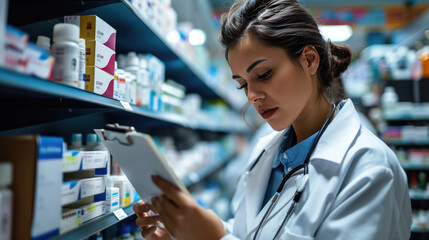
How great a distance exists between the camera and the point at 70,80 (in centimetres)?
104

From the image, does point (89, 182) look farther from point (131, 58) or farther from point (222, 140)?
point (222, 140)

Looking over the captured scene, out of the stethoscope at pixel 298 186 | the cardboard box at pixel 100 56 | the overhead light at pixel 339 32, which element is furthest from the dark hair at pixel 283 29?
the overhead light at pixel 339 32

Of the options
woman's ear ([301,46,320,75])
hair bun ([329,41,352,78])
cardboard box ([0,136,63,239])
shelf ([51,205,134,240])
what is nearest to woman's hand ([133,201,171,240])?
shelf ([51,205,134,240])

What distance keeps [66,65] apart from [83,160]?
0.37 meters

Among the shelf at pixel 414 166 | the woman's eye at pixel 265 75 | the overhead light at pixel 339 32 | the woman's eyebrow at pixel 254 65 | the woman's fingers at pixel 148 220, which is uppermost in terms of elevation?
the overhead light at pixel 339 32

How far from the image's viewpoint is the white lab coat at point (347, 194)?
1.20 metres

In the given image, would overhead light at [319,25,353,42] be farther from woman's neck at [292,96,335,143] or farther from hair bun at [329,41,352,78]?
woman's neck at [292,96,335,143]

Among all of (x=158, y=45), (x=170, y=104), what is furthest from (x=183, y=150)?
(x=158, y=45)

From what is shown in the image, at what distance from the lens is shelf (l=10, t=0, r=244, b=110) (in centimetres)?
139

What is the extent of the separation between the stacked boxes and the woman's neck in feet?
3.10

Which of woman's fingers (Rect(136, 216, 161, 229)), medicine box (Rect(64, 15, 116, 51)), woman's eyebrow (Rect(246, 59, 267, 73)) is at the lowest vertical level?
woman's fingers (Rect(136, 216, 161, 229))

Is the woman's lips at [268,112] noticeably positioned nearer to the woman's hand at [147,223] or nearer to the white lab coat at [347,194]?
the white lab coat at [347,194]

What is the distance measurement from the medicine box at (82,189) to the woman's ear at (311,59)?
1050 mm

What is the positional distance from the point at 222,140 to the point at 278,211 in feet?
14.2
